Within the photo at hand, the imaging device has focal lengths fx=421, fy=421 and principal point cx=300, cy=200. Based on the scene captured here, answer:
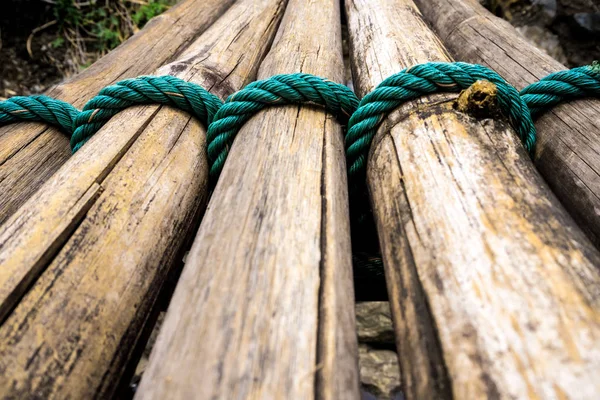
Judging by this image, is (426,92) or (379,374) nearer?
(426,92)

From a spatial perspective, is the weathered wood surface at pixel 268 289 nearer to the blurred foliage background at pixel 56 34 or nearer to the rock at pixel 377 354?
the rock at pixel 377 354

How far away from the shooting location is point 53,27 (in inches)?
155

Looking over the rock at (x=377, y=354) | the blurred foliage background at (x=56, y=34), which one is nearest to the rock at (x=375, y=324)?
the rock at (x=377, y=354)

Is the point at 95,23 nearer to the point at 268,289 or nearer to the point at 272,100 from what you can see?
the point at 272,100

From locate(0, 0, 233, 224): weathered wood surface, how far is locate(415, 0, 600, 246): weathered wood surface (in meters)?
1.46

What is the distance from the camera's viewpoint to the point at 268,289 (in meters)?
0.73

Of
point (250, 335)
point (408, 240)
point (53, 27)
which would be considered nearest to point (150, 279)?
point (250, 335)

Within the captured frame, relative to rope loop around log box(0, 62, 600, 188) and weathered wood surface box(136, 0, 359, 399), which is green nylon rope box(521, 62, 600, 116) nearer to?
rope loop around log box(0, 62, 600, 188)

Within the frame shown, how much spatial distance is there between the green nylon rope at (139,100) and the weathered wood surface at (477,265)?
0.56 meters

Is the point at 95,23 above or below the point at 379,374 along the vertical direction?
above

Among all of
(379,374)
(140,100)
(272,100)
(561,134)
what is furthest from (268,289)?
(379,374)

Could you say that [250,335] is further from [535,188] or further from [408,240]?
[535,188]

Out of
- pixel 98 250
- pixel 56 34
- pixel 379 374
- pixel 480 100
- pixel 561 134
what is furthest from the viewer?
pixel 56 34

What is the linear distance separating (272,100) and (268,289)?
62cm
